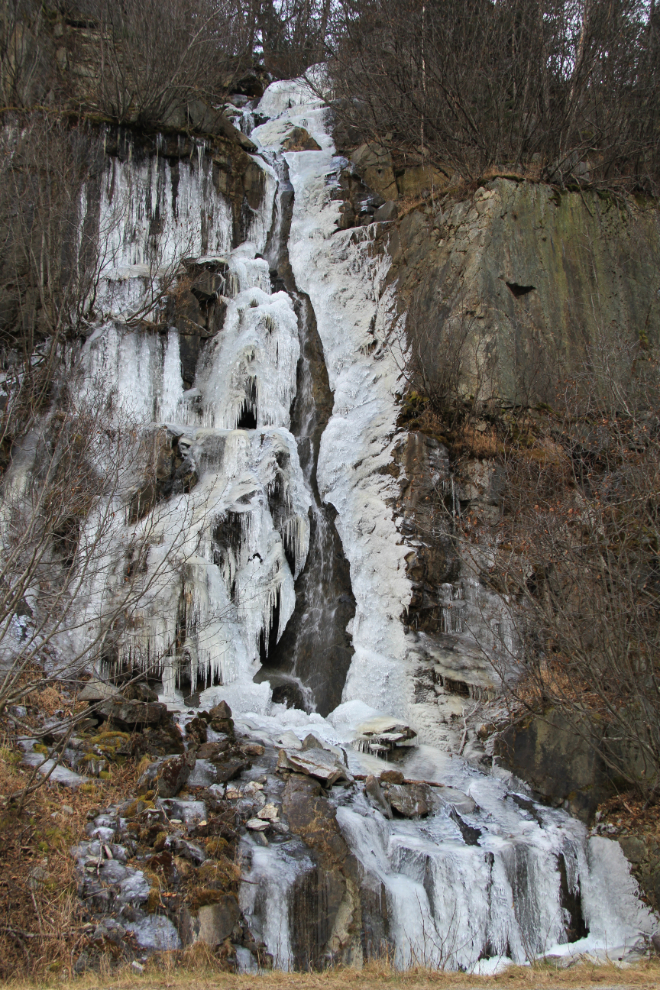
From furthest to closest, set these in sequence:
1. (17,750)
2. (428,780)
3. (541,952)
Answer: (428,780) → (17,750) → (541,952)

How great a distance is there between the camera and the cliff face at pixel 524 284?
40.6ft

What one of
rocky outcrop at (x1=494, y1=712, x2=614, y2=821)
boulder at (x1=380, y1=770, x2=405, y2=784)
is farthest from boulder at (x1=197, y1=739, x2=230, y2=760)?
rocky outcrop at (x1=494, y1=712, x2=614, y2=821)

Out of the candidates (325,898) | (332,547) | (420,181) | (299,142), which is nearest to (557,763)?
(325,898)

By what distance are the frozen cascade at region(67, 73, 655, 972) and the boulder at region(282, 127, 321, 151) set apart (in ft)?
2.71

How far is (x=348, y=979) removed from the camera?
17.9 feet

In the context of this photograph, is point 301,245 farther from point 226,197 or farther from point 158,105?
point 158,105

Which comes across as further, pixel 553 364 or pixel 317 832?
pixel 553 364

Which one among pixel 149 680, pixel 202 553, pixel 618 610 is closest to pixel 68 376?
pixel 202 553

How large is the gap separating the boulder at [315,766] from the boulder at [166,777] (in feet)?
3.65

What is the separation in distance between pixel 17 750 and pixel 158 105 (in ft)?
51.9

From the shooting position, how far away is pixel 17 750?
7.39m

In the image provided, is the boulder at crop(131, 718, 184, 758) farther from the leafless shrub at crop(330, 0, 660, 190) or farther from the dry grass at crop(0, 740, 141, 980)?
the leafless shrub at crop(330, 0, 660, 190)

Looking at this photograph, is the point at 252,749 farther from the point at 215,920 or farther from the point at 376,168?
the point at 376,168

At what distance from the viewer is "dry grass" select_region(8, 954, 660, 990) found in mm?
4969
